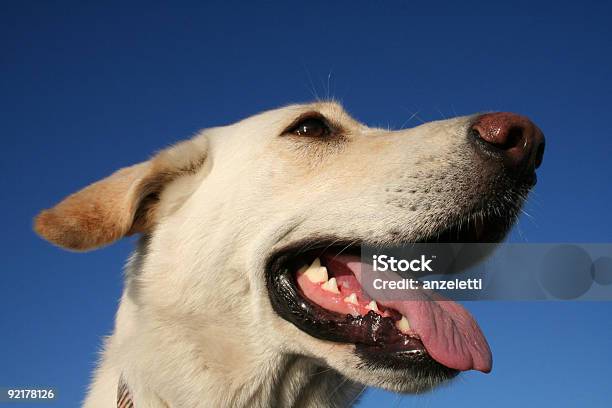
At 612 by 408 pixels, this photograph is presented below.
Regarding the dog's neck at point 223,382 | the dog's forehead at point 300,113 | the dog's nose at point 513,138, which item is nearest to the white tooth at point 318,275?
the dog's neck at point 223,382

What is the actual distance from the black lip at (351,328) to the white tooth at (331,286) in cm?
17

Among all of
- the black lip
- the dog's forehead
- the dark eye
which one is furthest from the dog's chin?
the dog's forehead

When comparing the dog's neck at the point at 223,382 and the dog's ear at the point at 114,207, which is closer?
the dog's neck at the point at 223,382

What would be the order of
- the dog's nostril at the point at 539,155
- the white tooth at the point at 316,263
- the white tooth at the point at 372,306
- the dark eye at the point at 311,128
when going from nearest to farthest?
the dog's nostril at the point at 539,155 < the white tooth at the point at 372,306 < the white tooth at the point at 316,263 < the dark eye at the point at 311,128

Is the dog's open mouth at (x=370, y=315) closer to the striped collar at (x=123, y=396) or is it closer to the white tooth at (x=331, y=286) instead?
the white tooth at (x=331, y=286)

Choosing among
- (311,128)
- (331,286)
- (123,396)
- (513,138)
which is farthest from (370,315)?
(123,396)

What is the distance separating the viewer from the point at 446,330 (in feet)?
12.0

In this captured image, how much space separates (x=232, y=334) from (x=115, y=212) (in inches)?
43.8

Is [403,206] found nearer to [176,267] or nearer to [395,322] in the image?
[395,322]

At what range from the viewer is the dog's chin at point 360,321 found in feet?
11.7

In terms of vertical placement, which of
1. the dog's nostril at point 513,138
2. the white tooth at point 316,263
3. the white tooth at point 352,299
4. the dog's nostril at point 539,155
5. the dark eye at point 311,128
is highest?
the dark eye at point 311,128

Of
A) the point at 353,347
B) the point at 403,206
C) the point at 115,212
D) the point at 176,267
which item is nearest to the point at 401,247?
the point at 403,206

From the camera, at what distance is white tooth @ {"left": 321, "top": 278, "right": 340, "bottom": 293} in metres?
4.04

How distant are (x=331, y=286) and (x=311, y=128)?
4.02 ft
